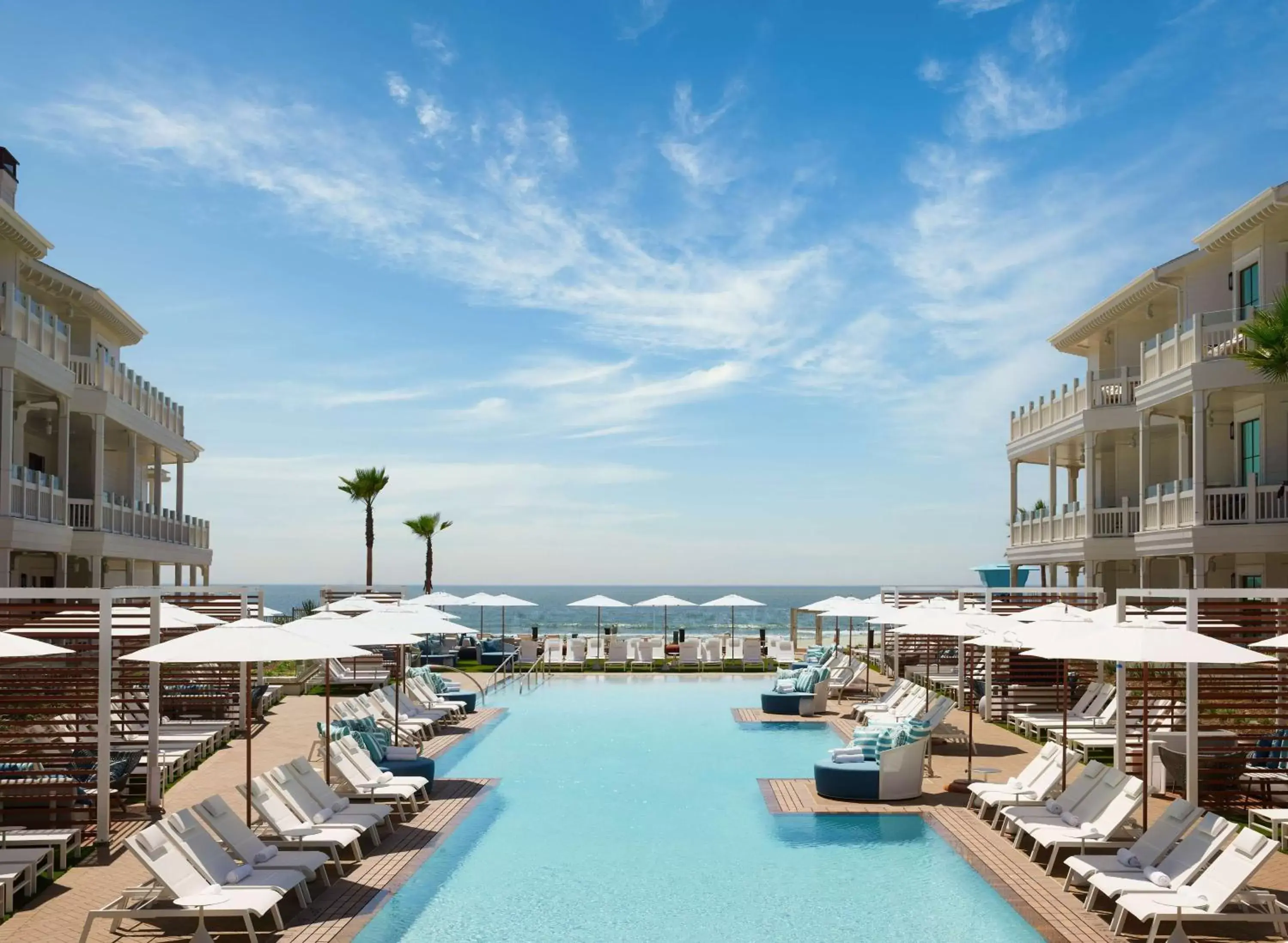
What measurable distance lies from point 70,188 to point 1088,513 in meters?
23.7

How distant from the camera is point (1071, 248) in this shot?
26.8m

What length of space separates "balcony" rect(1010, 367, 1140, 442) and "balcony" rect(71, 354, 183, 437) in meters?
23.0

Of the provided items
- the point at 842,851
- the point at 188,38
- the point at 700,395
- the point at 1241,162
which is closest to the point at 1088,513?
the point at 1241,162

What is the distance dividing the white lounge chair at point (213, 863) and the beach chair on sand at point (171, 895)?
46mm

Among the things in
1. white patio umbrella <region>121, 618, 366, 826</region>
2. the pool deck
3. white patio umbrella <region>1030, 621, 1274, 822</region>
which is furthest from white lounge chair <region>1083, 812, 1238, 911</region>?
white patio umbrella <region>121, 618, 366, 826</region>

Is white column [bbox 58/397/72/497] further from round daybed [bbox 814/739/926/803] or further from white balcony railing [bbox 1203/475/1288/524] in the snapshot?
white balcony railing [bbox 1203/475/1288/524]

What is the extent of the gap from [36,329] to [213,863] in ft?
56.6

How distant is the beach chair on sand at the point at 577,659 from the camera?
34.1m

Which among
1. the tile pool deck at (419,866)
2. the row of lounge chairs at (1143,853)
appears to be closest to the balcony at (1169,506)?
the tile pool deck at (419,866)

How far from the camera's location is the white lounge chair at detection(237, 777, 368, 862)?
10.7 meters

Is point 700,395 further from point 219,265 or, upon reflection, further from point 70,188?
point 70,188

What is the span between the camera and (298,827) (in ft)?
36.2

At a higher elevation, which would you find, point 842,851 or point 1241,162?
point 1241,162

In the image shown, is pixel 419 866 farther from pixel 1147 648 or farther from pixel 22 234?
pixel 22 234
